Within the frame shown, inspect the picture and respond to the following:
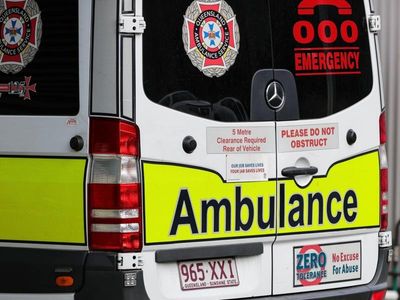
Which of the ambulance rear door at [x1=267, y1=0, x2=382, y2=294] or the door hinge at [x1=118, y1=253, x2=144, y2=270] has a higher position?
the ambulance rear door at [x1=267, y1=0, x2=382, y2=294]

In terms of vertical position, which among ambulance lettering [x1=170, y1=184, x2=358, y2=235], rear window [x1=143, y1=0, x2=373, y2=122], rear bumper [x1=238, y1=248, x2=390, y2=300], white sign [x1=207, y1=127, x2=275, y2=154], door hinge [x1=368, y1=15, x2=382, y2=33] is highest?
door hinge [x1=368, y1=15, x2=382, y2=33]

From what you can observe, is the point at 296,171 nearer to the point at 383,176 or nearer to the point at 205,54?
the point at 383,176

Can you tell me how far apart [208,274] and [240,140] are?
0.74 metres

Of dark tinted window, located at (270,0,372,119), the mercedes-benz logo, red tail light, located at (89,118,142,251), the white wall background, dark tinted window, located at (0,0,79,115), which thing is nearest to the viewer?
red tail light, located at (89,118,142,251)

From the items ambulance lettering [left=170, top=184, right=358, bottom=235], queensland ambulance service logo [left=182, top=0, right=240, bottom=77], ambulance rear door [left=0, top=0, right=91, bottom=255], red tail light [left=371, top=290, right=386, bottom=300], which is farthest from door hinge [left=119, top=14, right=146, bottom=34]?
red tail light [left=371, top=290, right=386, bottom=300]

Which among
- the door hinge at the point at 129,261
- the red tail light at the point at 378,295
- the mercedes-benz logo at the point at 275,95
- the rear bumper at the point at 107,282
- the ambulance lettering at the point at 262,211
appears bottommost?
the red tail light at the point at 378,295

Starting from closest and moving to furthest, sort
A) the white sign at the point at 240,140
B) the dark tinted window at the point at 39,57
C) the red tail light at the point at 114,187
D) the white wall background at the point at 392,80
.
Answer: the red tail light at the point at 114,187, the dark tinted window at the point at 39,57, the white sign at the point at 240,140, the white wall background at the point at 392,80

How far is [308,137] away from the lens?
6770mm

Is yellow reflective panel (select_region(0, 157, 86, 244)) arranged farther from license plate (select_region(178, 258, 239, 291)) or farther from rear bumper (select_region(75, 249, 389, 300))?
license plate (select_region(178, 258, 239, 291))

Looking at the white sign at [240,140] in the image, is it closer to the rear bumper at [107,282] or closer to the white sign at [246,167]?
the white sign at [246,167]

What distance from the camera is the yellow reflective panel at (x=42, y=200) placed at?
6047 millimetres

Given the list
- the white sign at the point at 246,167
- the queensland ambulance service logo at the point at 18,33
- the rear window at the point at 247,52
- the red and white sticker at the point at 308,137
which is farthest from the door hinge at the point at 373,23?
the queensland ambulance service logo at the point at 18,33

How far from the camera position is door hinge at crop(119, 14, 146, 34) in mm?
5988

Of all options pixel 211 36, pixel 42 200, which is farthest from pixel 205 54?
pixel 42 200
